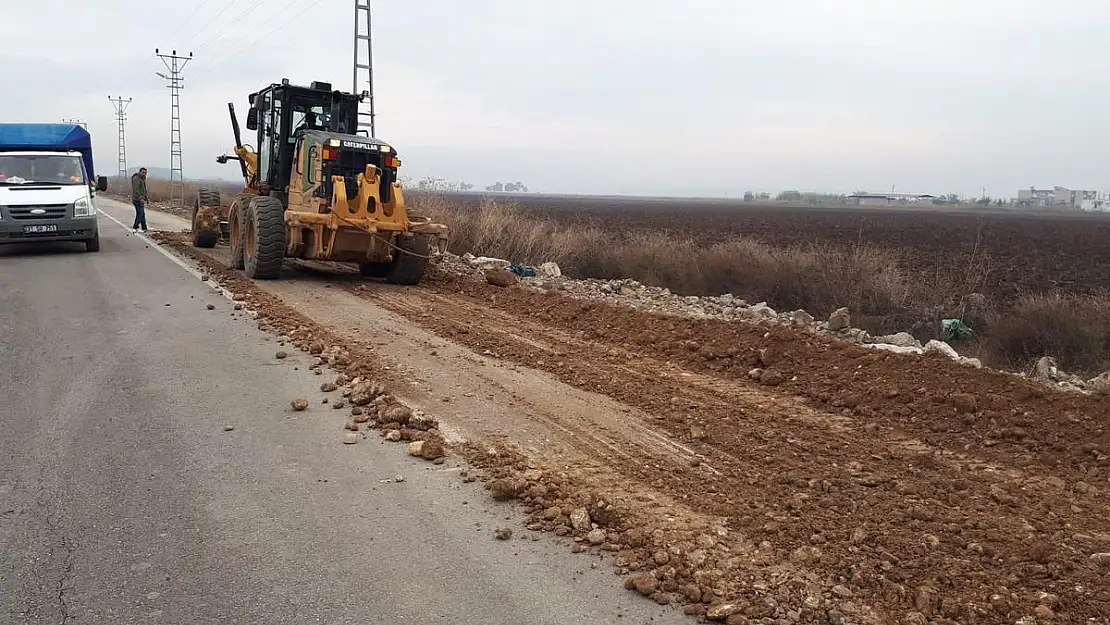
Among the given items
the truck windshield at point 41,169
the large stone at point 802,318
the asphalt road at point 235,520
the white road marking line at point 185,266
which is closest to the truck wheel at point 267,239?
the white road marking line at point 185,266

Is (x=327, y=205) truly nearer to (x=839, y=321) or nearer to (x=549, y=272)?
(x=549, y=272)

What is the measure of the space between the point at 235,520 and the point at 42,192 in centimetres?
1474

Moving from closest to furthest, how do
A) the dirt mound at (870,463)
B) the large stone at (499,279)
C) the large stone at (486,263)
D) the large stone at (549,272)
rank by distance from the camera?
the dirt mound at (870,463)
the large stone at (499,279)
the large stone at (549,272)
the large stone at (486,263)

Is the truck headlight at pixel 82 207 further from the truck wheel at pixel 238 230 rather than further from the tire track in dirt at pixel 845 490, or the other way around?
the tire track in dirt at pixel 845 490

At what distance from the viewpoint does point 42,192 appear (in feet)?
52.1

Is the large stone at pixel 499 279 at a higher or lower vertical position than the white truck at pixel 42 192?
lower

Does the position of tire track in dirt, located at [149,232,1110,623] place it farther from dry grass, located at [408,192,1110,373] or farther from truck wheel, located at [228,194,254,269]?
truck wheel, located at [228,194,254,269]

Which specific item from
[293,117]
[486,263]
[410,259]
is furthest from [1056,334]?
[293,117]

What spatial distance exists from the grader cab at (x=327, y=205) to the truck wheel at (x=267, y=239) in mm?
15

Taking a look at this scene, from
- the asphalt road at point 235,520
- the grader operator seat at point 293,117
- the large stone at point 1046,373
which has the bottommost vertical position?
the asphalt road at point 235,520

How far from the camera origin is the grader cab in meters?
12.3

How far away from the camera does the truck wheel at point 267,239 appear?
12.4 m

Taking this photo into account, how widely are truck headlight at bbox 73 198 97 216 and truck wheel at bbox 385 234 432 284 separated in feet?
24.9

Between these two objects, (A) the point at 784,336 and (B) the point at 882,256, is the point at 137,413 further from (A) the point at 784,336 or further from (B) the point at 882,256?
(B) the point at 882,256
